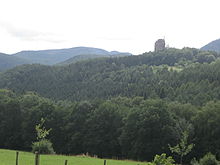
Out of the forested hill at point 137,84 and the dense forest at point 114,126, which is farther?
the forested hill at point 137,84

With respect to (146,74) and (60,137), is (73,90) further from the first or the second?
(60,137)

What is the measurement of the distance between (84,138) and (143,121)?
14838 mm

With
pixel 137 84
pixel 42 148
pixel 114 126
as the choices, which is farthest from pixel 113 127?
pixel 137 84

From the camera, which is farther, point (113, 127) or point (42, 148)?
point (113, 127)

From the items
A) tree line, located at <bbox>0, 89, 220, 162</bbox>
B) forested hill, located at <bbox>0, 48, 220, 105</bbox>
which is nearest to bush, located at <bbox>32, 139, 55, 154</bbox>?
tree line, located at <bbox>0, 89, 220, 162</bbox>

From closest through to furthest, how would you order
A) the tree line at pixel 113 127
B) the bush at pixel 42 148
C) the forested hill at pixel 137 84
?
the bush at pixel 42 148, the tree line at pixel 113 127, the forested hill at pixel 137 84

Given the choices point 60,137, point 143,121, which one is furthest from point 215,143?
point 60,137

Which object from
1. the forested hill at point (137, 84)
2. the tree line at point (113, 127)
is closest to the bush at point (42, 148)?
the tree line at point (113, 127)

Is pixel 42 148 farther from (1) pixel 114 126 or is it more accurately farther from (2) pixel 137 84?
(2) pixel 137 84

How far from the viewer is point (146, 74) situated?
6703 inches

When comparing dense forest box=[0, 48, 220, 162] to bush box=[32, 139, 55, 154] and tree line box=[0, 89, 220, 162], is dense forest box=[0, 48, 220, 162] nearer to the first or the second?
tree line box=[0, 89, 220, 162]

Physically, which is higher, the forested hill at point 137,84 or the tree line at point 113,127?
the forested hill at point 137,84

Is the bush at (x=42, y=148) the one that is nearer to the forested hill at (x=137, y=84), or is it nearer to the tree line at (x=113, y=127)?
the tree line at (x=113, y=127)

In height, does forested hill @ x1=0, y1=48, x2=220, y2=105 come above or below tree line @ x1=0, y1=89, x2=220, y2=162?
above
